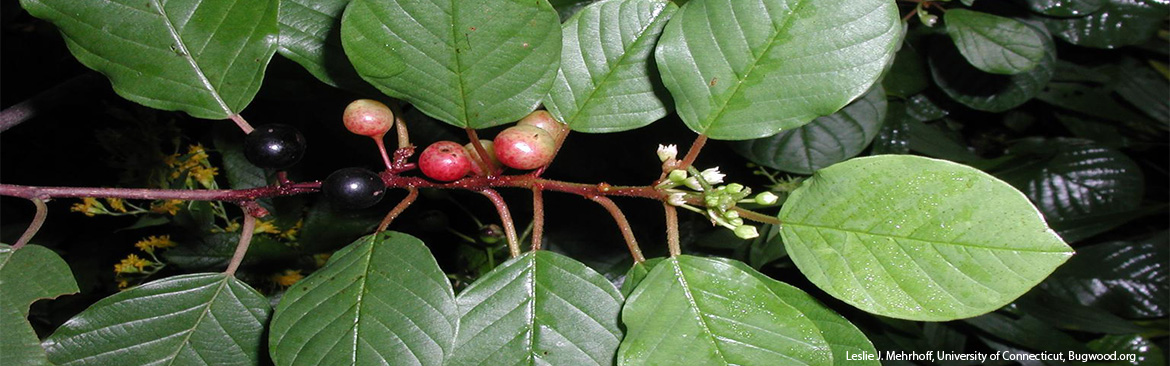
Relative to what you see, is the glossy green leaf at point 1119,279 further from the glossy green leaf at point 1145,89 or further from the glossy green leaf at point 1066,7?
the glossy green leaf at point 1066,7

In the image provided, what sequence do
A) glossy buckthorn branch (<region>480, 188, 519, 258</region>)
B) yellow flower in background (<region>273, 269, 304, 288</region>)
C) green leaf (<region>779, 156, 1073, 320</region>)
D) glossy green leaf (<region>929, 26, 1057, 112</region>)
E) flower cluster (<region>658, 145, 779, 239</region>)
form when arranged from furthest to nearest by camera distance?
glossy green leaf (<region>929, 26, 1057, 112</region>) < yellow flower in background (<region>273, 269, 304, 288</region>) < glossy buckthorn branch (<region>480, 188, 519, 258</region>) < flower cluster (<region>658, 145, 779, 239</region>) < green leaf (<region>779, 156, 1073, 320</region>)

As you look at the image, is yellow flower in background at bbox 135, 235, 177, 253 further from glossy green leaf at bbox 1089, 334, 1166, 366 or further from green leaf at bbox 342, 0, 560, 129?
glossy green leaf at bbox 1089, 334, 1166, 366

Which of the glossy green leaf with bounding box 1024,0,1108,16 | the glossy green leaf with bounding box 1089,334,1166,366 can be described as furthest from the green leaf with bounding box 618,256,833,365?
the glossy green leaf with bounding box 1089,334,1166,366

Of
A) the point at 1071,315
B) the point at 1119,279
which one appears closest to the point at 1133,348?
the point at 1119,279

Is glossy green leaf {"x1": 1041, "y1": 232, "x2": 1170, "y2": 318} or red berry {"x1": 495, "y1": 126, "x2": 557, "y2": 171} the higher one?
red berry {"x1": 495, "y1": 126, "x2": 557, "y2": 171}

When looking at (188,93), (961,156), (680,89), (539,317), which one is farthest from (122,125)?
(961,156)

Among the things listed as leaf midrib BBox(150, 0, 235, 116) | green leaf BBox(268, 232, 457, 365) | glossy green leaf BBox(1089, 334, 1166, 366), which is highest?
leaf midrib BBox(150, 0, 235, 116)

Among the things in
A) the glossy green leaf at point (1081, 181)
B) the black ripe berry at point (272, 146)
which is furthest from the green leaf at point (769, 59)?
the glossy green leaf at point (1081, 181)

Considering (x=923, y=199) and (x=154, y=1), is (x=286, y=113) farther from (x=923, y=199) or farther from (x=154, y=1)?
(x=923, y=199)
